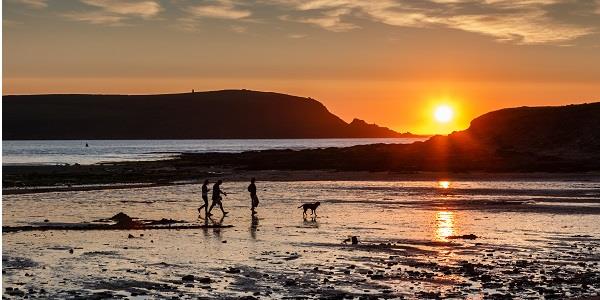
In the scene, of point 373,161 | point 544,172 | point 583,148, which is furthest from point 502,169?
→ point 583,148

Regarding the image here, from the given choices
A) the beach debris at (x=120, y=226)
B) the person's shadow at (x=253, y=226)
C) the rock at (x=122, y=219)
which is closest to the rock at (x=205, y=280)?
the person's shadow at (x=253, y=226)

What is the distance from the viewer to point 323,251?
23.5 metres

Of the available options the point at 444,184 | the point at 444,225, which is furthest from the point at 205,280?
the point at 444,184

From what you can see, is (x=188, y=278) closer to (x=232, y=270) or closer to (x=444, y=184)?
(x=232, y=270)

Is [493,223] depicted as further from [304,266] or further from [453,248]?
[304,266]

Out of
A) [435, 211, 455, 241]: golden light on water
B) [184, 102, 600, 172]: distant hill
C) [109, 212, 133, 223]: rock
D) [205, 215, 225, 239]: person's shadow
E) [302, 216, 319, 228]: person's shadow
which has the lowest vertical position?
[205, 215, 225, 239]: person's shadow

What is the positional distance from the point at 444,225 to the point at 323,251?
919 centimetres

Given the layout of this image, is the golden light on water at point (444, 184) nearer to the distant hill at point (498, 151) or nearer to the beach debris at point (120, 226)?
the distant hill at point (498, 151)

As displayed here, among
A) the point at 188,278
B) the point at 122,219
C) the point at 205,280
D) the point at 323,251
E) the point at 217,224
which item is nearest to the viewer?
the point at 205,280

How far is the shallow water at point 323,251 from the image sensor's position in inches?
692

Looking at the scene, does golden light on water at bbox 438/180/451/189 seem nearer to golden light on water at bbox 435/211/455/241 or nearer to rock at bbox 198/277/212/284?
golden light on water at bbox 435/211/455/241

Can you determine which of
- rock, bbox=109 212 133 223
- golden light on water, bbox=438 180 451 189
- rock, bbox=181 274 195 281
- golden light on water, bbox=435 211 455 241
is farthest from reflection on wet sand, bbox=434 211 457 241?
golden light on water, bbox=438 180 451 189

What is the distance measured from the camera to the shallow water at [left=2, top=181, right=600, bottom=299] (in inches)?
692

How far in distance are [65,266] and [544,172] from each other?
2546 inches
